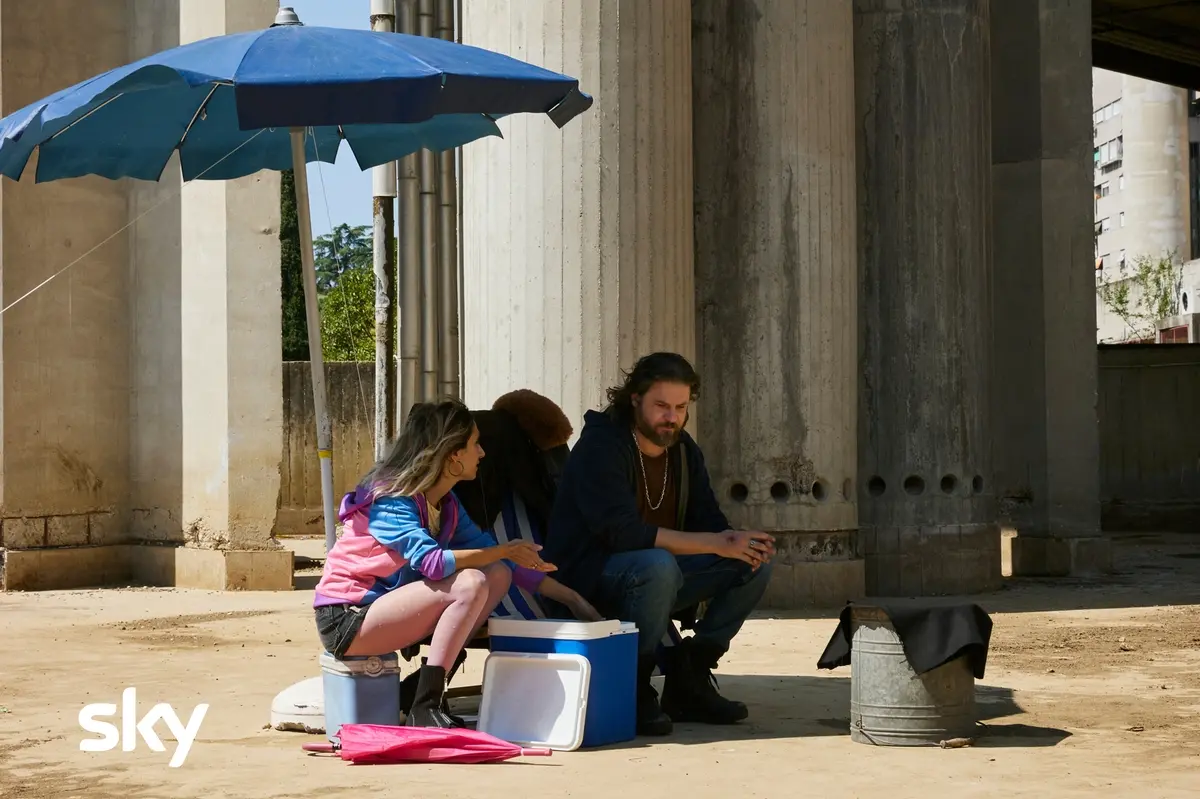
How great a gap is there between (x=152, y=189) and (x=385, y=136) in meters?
6.67

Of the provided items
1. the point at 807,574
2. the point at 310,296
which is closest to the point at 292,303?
the point at 807,574

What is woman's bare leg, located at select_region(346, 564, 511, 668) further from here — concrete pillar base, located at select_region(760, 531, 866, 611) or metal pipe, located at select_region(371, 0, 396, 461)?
metal pipe, located at select_region(371, 0, 396, 461)

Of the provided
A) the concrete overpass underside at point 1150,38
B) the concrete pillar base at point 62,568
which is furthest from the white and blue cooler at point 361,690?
the concrete overpass underside at point 1150,38

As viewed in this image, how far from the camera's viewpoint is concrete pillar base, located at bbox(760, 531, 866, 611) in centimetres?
1146

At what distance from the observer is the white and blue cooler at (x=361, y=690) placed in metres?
6.15

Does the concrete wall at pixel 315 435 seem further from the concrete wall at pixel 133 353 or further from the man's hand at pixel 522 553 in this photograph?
the man's hand at pixel 522 553

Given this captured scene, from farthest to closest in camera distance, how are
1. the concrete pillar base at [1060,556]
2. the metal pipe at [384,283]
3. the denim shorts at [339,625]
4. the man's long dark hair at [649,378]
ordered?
1. the concrete pillar base at [1060,556]
2. the metal pipe at [384,283]
3. the man's long dark hair at [649,378]
4. the denim shorts at [339,625]

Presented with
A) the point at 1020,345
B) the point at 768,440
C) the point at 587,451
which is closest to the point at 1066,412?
the point at 1020,345

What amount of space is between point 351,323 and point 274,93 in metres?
36.0

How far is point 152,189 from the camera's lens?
1423 centimetres

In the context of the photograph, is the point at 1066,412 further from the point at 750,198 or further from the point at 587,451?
the point at 587,451

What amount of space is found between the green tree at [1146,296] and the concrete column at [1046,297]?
39402 mm

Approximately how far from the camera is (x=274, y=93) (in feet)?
19.8

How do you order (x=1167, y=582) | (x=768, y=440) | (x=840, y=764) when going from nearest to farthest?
(x=840, y=764), (x=768, y=440), (x=1167, y=582)
